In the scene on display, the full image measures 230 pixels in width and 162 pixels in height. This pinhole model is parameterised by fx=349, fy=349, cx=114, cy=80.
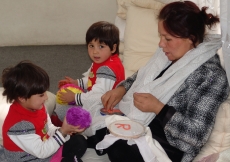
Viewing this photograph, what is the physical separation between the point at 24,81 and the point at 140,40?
3.78ft

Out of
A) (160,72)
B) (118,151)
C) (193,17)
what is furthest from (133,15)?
(118,151)

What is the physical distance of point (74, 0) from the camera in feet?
11.6

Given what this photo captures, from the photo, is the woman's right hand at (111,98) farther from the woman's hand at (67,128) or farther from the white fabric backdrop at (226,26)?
the white fabric backdrop at (226,26)

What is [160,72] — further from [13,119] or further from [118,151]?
[13,119]

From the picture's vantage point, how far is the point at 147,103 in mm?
1467

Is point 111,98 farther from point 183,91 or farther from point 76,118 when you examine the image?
point 183,91

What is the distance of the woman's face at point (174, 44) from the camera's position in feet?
4.89

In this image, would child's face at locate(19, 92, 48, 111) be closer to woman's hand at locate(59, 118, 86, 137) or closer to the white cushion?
woman's hand at locate(59, 118, 86, 137)

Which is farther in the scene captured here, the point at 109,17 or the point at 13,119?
the point at 109,17

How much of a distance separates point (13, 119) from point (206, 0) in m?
1.35

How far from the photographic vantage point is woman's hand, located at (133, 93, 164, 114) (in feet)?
4.76

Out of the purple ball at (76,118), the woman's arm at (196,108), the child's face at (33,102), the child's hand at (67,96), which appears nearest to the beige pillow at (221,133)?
the woman's arm at (196,108)

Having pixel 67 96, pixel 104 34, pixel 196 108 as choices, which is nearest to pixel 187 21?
pixel 196 108

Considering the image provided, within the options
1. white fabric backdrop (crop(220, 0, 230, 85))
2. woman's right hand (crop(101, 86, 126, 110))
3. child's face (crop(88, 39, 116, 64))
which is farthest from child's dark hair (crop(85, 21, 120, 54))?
white fabric backdrop (crop(220, 0, 230, 85))
